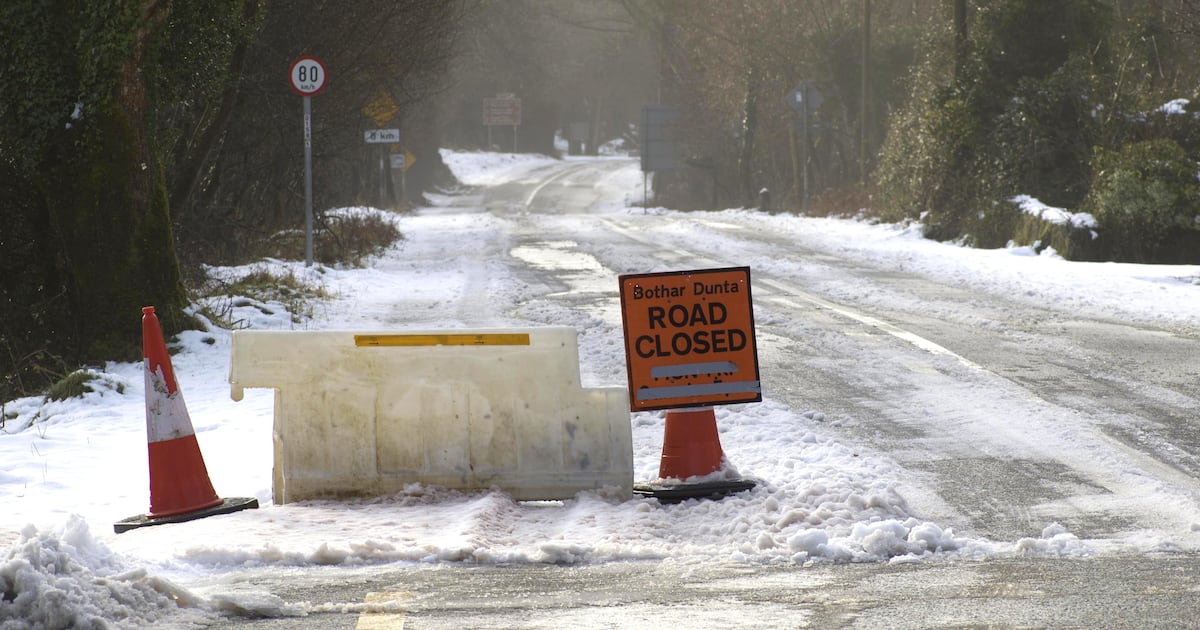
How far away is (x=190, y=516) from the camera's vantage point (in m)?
6.09

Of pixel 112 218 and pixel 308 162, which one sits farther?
pixel 308 162

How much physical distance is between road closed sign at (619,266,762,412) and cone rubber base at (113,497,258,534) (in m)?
1.84

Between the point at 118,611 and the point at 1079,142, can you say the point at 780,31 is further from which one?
the point at 118,611

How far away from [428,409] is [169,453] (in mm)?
1193

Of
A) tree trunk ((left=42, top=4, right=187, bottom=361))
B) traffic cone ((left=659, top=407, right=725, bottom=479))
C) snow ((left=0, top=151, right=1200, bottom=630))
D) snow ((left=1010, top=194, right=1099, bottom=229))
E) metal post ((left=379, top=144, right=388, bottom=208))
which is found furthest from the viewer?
metal post ((left=379, top=144, right=388, bottom=208))

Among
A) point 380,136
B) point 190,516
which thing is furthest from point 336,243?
point 190,516

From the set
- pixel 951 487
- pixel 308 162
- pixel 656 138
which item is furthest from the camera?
pixel 656 138

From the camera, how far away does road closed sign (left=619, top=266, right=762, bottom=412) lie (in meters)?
6.42

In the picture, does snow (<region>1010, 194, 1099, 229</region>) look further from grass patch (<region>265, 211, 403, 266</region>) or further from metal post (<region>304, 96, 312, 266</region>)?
metal post (<region>304, 96, 312, 266</region>)

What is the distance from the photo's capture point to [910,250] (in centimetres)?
2255

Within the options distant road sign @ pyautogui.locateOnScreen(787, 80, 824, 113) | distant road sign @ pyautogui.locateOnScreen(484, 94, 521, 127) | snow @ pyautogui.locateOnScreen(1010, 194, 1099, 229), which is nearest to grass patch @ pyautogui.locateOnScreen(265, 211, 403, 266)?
snow @ pyautogui.locateOnScreen(1010, 194, 1099, 229)

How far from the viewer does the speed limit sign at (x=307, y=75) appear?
1609 centimetres

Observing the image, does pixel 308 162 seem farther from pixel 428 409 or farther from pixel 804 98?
pixel 804 98

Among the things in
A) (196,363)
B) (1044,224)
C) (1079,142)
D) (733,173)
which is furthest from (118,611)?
(733,173)
